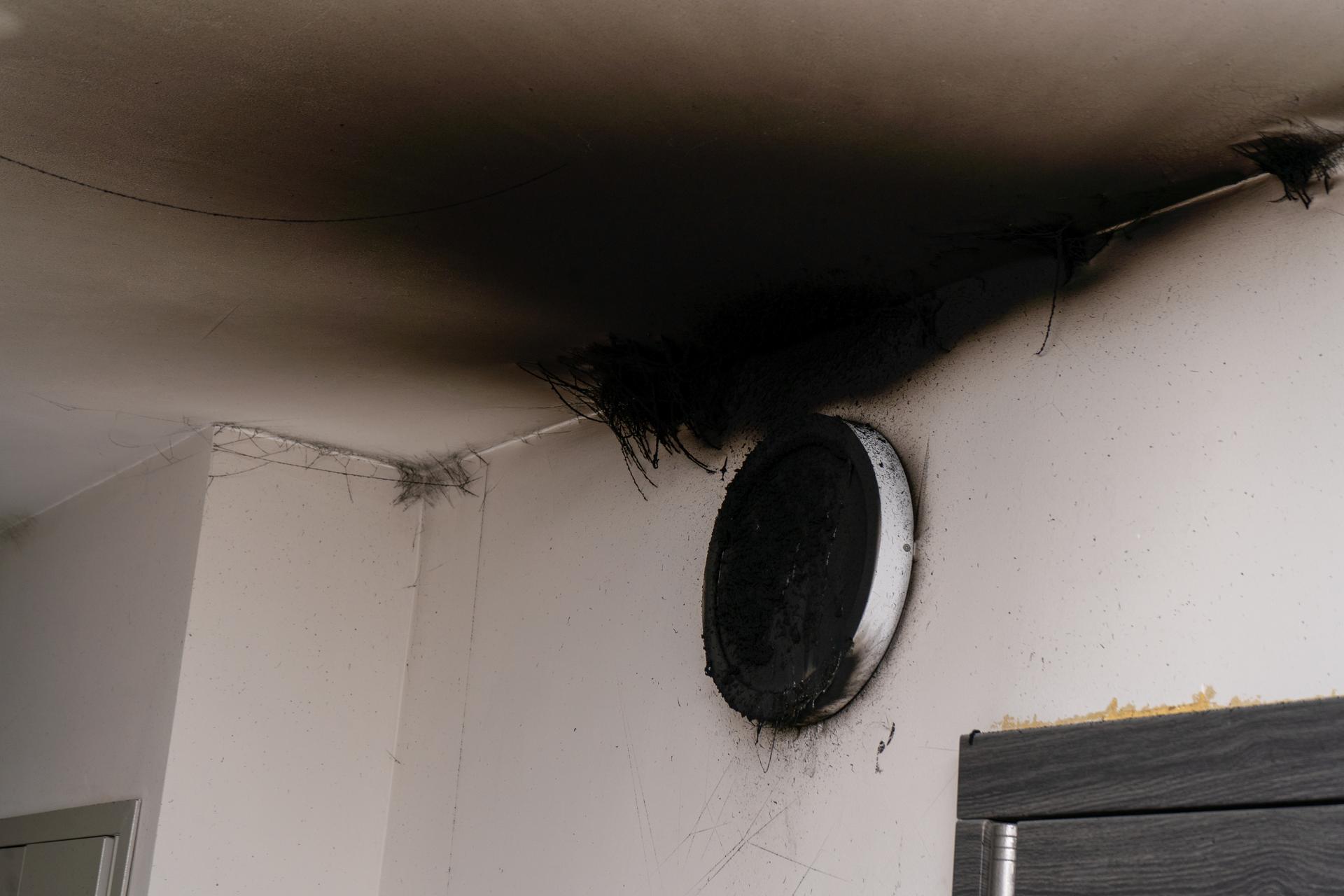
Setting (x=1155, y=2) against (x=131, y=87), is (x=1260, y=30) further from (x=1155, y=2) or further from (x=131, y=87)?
(x=131, y=87)

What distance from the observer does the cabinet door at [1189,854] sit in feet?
4.67

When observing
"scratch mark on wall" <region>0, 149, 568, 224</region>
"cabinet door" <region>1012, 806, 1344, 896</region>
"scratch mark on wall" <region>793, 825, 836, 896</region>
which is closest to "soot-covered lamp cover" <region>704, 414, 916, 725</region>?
"scratch mark on wall" <region>793, 825, 836, 896</region>

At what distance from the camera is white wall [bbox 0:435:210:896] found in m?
2.98

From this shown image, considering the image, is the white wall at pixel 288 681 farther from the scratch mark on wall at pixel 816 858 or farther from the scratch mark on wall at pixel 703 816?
the scratch mark on wall at pixel 816 858

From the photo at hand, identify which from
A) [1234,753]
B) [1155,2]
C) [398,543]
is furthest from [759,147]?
[398,543]

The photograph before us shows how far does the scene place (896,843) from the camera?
1.92m

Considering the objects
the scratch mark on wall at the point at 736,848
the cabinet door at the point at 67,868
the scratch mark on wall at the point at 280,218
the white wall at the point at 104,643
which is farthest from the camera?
the white wall at the point at 104,643

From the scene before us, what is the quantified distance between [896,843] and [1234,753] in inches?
22.5

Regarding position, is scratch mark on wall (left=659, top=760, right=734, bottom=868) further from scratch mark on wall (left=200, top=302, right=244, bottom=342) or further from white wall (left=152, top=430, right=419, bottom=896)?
scratch mark on wall (left=200, top=302, right=244, bottom=342)

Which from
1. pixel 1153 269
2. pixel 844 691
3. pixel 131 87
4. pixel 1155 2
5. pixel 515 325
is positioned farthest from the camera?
pixel 515 325

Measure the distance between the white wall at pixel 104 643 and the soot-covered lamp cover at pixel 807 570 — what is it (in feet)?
4.73

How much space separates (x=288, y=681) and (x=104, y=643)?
0.56 meters

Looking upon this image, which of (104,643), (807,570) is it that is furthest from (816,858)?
(104,643)

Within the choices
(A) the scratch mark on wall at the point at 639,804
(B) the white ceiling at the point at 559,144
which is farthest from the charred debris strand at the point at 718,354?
(A) the scratch mark on wall at the point at 639,804
